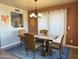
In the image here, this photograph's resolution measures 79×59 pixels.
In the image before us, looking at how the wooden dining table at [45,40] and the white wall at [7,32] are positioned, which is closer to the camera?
the wooden dining table at [45,40]

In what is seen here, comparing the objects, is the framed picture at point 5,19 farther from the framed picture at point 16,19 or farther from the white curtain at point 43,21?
the white curtain at point 43,21

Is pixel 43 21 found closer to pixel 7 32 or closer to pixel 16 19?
pixel 16 19

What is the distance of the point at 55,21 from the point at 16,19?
8.07 feet

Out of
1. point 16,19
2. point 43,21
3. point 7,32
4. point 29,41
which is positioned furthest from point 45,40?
point 16,19

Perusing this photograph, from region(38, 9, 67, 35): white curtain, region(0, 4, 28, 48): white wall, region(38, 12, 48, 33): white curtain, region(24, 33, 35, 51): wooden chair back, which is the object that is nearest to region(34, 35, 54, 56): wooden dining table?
region(24, 33, 35, 51): wooden chair back

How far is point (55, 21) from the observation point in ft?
15.9

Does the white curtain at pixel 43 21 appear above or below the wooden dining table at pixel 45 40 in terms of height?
above

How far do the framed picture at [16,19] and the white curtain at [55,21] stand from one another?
136cm

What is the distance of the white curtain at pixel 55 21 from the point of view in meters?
4.56

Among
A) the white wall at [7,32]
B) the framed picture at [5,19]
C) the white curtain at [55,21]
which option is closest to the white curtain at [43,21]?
the white curtain at [55,21]

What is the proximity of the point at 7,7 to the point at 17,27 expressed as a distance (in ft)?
4.43

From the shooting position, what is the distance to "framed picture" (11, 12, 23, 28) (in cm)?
491

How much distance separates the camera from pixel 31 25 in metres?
6.07

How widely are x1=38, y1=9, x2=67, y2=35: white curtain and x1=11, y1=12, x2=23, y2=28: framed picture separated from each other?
4.45 feet
